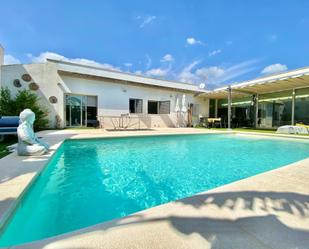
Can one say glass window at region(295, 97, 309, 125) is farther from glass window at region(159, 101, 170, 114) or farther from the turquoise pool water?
the turquoise pool water

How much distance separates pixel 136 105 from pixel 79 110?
450cm

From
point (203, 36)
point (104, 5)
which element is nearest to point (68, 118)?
point (104, 5)

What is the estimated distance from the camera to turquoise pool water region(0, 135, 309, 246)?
2014 millimetres

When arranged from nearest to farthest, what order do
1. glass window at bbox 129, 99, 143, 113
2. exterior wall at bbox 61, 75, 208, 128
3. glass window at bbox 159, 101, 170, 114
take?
exterior wall at bbox 61, 75, 208, 128
glass window at bbox 129, 99, 143, 113
glass window at bbox 159, 101, 170, 114

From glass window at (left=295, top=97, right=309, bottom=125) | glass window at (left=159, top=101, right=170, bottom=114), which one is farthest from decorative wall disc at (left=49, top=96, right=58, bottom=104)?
glass window at (left=295, top=97, right=309, bottom=125)

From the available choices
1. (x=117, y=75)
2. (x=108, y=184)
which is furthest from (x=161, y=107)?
(x=108, y=184)

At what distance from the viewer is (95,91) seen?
41.1 feet

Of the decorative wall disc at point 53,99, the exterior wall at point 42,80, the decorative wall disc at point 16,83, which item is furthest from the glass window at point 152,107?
the decorative wall disc at point 16,83

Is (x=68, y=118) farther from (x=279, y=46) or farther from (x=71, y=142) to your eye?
(x=279, y=46)

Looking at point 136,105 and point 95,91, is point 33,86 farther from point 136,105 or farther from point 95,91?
point 136,105

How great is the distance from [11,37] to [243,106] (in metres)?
19.3

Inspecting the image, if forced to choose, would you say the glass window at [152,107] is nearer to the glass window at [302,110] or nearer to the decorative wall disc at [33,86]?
the decorative wall disc at [33,86]

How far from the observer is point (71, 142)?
22.2ft

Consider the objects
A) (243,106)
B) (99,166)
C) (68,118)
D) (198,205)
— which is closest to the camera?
(198,205)
